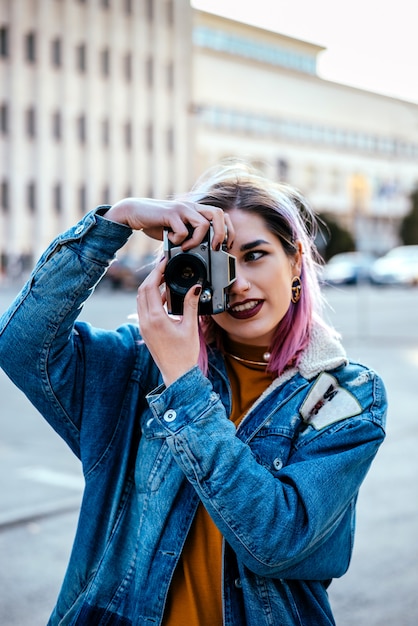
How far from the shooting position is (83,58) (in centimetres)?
4866

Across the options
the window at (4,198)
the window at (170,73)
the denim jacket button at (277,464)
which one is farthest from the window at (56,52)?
the denim jacket button at (277,464)

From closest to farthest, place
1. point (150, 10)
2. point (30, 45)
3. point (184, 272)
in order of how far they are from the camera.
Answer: point (184, 272)
point (30, 45)
point (150, 10)

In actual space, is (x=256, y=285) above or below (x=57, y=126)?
below

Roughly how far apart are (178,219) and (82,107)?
49293 millimetres

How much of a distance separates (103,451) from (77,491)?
150 inches

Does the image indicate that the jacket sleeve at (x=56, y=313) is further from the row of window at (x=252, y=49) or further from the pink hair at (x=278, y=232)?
the row of window at (x=252, y=49)

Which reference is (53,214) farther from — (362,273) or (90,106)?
(362,273)

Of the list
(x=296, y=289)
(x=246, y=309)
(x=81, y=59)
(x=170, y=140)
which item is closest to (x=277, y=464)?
(x=246, y=309)

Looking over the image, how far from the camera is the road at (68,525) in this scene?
4070 millimetres

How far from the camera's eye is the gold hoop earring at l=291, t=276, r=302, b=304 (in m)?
2.19

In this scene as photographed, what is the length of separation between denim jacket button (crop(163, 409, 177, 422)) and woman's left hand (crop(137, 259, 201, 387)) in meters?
0.06

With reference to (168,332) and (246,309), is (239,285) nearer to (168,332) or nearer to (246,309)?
(246,309)

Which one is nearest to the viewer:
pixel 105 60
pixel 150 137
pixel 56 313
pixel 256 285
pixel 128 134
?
pixel 56 313

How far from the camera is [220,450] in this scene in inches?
68.0
